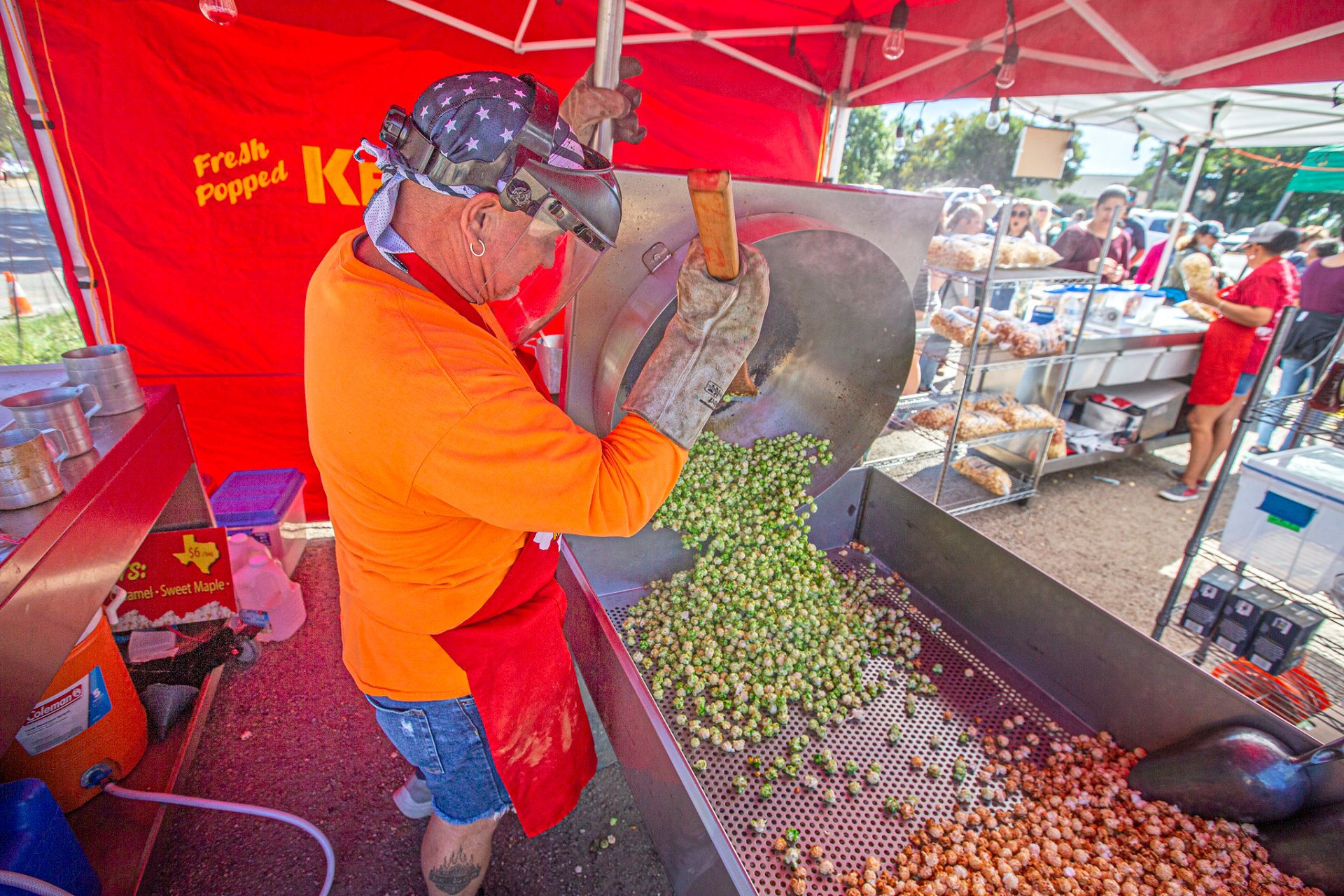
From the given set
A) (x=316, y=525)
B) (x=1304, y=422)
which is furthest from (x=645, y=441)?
(x=316, y=525)

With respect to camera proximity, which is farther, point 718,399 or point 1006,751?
point 1006,751

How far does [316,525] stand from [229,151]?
2040 millimetres

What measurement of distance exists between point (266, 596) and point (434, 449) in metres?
2.38

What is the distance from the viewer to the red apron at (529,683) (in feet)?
4.32

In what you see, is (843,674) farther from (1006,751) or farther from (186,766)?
(186,766)

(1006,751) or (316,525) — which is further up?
(1006,751)

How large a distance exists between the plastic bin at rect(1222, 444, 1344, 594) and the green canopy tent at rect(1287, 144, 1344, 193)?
7.48m

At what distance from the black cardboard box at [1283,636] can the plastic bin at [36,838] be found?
3715mm

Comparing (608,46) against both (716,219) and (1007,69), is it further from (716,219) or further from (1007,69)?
(1007,69)

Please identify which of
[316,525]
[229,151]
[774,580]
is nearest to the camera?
[774,580]

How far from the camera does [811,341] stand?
1705mm

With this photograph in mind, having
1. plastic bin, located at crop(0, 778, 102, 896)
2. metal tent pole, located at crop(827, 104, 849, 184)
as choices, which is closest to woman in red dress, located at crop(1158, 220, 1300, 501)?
metal tent pole, located at crop(827, 104, 849, 184)

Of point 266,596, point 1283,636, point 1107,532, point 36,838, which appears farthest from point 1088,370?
point 36,838

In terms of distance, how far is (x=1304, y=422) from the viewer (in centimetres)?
214
